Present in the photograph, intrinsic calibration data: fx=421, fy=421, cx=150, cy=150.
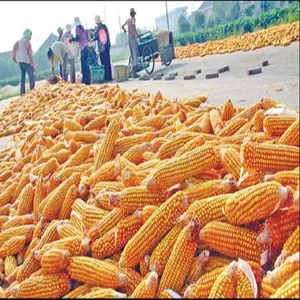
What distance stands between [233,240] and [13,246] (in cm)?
195

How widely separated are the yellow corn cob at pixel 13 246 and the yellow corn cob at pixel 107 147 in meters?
0.82

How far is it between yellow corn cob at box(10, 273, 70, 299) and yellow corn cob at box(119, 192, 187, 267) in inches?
12.3

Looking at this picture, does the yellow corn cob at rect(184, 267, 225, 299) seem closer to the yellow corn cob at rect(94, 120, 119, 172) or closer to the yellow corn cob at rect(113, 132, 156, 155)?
the yellow corn cob at rect(94, 120, 119, 172)

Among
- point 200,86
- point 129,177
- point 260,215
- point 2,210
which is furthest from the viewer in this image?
point 200,86

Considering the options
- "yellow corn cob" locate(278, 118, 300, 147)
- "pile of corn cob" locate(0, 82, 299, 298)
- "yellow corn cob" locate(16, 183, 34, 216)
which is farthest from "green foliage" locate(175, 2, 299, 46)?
"yellow corn cob" locate(278, 118, 300, 147)

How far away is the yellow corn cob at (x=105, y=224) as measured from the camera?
2486mm

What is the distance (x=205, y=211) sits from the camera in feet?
6.98

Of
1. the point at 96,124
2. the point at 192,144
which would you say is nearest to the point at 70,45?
the point at 96,124

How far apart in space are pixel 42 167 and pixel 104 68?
12951 mm

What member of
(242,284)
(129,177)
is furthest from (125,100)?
(242,284)

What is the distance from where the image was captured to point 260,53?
17.9 meters

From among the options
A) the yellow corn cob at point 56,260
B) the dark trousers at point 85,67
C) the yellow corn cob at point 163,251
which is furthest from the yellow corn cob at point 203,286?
the dark trousers at point 85,67

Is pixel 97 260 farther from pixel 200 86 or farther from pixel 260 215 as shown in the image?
pixel 200 86

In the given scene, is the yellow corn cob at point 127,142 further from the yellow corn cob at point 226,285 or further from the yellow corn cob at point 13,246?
the yellow corn cob at point 226,285
